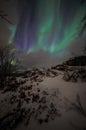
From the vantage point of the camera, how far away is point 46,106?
16.9 ft

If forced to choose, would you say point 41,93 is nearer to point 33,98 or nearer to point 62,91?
point 33,98

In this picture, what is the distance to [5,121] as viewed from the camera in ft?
15.4

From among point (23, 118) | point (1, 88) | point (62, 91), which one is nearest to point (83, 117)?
point (62, 91)

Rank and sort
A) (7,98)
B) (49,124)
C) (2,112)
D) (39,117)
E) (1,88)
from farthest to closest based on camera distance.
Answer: (1,88) → (7,98) → (2,112) → (39,117) → (49,124)

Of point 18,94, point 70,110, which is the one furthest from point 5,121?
point 70,110

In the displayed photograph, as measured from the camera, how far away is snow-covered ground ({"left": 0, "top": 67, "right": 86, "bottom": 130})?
426 cm

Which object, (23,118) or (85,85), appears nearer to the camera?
(23,118)

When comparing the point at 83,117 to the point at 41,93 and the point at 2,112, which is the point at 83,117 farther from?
the point at 2,112

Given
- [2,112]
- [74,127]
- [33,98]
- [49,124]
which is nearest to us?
[74,127]

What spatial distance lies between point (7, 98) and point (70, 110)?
152 inches

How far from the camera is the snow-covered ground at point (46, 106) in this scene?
14.0 feet

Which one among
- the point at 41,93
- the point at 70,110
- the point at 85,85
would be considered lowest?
the point at 70,110

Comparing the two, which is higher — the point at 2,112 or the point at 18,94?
the point at 18,94

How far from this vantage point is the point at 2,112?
17.6 feet
